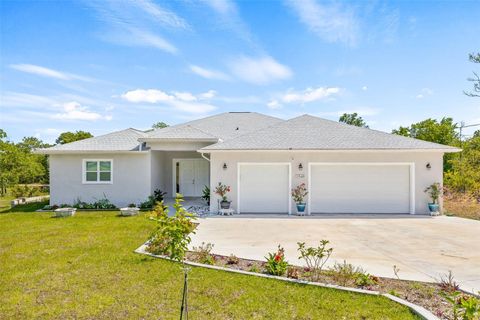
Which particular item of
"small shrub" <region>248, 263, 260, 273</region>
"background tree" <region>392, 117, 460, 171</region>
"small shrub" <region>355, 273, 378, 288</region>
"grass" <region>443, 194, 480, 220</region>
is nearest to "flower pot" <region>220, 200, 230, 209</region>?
"small shrub" <region>248, 263, 260, 273</region>

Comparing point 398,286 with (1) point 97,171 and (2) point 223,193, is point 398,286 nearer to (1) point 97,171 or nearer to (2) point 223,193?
(2) point 223,193

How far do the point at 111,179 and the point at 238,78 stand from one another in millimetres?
10254

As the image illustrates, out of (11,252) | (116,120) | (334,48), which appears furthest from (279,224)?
(116,120)

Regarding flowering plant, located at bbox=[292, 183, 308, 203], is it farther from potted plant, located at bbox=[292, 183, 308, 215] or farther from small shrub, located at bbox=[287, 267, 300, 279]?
small shrub, located at bbox=[287, 267, 300, 279]

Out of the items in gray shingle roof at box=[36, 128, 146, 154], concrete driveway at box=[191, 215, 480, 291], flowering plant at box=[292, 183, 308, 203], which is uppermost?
gray shingle roof at box=[36, 128, 146, 154]

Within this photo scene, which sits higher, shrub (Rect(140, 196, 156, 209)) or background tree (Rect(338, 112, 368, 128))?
background tree (Rect(338, 112, 368, 128))

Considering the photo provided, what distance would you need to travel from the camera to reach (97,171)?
600 inches

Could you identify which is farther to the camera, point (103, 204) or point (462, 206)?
point (462, 206)

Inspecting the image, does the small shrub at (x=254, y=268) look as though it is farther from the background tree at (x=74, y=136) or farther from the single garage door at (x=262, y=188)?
the background tree at (x=74, y=136)

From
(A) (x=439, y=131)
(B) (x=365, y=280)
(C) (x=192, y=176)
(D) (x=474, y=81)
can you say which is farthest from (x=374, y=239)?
(A) (x=439, y=131)

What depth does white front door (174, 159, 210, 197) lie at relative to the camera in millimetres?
19156

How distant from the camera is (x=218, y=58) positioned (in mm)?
15938

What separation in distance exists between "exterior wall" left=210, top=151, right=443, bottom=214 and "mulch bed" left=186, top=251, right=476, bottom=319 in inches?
285

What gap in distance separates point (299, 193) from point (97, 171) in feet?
34.2
